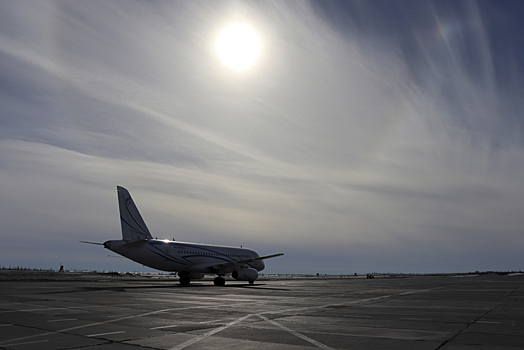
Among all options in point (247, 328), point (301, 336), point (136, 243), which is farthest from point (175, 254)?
point (301, 336)

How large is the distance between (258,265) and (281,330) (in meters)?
45.0

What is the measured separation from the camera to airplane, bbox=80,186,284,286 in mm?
38625

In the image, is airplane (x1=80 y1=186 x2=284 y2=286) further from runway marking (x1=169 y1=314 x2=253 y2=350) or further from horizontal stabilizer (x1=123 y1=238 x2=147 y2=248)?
runway marking (x1=169 y1=314 x2=253 y2=350)

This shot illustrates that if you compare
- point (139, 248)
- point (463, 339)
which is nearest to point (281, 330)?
point (463, 339)

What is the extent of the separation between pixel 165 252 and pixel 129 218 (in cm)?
530

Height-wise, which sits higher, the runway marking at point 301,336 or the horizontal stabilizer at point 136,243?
the horizontal stabilizer at point 136,243

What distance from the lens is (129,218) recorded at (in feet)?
138

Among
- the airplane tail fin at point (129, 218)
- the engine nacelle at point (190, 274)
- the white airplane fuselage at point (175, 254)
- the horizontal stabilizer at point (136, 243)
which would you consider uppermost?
the airplane tail fin at point (129, 218)

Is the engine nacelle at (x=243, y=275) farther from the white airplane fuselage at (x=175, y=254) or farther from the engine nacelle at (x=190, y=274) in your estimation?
the engine nacelle at (x=190, y=274)

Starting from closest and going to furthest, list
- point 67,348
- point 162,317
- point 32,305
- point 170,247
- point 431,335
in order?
1. point 67,348
2. point 431,335
3. point 162,317
4. point 32,305
5. point 170,247

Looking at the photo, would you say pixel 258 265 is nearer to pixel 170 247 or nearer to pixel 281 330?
pixel 170 247

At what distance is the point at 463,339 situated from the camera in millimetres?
9578

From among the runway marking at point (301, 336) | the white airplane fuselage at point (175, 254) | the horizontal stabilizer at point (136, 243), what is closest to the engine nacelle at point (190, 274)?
the white airplane fuselage at point (175, 254)

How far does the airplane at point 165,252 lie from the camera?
3862cm
